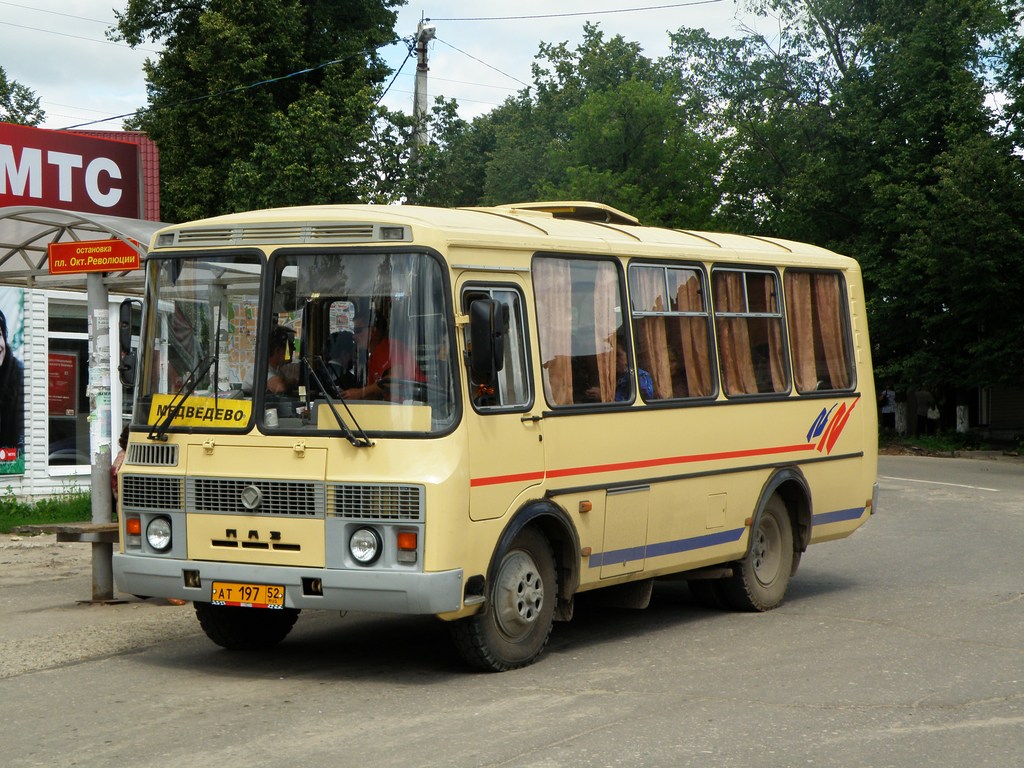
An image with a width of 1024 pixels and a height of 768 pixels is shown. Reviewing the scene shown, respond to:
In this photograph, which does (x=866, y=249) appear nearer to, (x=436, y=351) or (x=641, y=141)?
(x=641, y=141)

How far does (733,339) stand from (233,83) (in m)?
27.8

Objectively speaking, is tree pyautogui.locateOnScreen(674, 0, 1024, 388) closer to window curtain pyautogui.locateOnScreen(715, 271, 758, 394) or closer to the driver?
window curtain pyautogui.locateOnScreen(715, 271, 758, 394)

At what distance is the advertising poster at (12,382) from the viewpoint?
19531 mm

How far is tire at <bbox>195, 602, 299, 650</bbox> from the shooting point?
9273mm

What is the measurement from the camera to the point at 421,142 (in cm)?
3353

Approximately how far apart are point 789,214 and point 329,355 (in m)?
33.5

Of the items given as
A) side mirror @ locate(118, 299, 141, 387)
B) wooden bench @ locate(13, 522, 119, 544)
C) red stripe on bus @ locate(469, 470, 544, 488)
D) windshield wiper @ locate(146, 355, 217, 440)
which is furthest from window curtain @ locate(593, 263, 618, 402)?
wooden bench @ locate(13, 522, 119, 544)

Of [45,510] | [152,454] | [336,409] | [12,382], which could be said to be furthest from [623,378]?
[12,382]

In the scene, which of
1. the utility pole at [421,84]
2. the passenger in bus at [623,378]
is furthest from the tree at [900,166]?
the passenger in bus at [623,378]

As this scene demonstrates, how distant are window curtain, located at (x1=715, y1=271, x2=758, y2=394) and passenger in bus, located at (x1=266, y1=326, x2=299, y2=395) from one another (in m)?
3.79

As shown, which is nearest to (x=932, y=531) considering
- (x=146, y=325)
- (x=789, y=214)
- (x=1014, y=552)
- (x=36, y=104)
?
(x=1014, y=552)

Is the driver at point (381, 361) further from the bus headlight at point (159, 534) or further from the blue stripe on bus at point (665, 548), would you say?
the blue stripe on bus at point (665, 548)

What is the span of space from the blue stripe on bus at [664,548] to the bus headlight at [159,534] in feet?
8.87

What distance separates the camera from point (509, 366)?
8766mm
